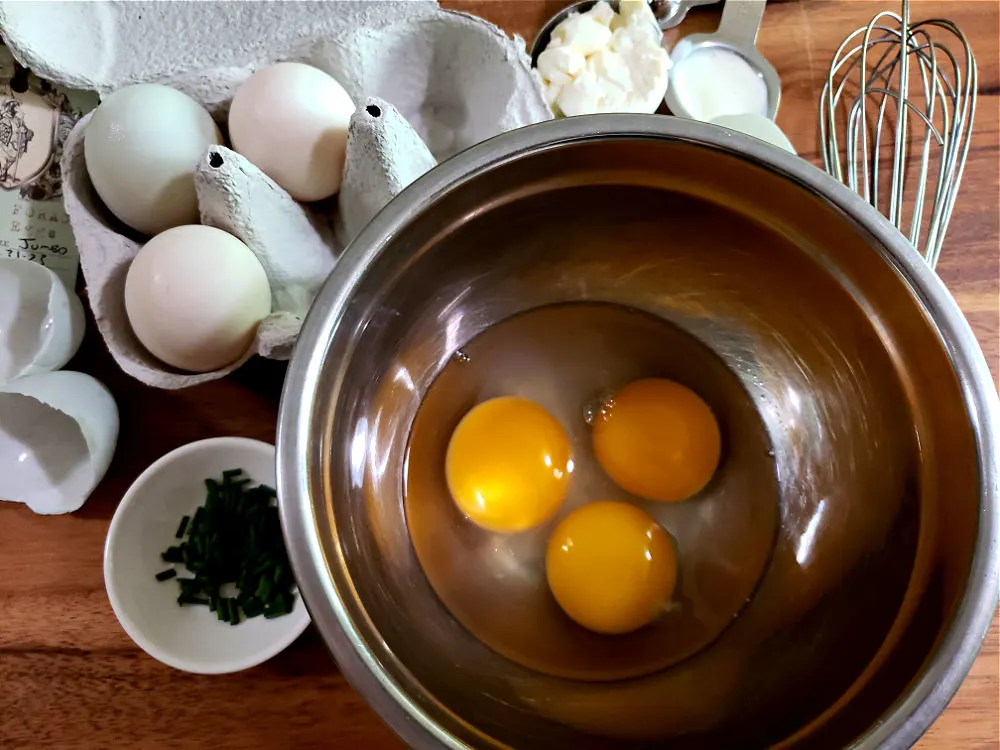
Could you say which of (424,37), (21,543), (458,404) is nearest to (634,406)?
(458,404)

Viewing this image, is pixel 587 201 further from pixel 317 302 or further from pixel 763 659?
pixel 763 659

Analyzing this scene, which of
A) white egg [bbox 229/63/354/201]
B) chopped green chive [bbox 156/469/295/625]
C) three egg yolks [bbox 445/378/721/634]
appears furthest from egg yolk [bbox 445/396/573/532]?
white egg [bbox 229/63/354/201]

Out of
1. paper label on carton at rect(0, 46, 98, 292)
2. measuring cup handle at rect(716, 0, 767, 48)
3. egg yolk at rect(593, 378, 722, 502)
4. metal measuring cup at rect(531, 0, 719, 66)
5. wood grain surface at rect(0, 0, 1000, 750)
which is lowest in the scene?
wood grain surface at rect(0, 0, 1000, 750)

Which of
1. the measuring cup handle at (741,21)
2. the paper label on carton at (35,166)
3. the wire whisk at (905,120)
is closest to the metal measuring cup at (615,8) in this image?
the measuring cup handle at (741,21)

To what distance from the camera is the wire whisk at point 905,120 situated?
2.47 ft

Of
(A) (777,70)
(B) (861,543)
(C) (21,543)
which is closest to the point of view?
(B) (861,543)

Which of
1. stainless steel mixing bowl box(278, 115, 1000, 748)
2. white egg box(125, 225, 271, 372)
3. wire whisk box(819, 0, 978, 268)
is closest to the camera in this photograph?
stainless steel mixing bowl box(278, 115, 1000, 748)

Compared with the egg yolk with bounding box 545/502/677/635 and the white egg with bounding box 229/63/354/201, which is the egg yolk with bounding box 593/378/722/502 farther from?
the white egg with bounding box 229/63/354/201

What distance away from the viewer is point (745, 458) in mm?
704

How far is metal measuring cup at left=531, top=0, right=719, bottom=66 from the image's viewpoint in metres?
0.78

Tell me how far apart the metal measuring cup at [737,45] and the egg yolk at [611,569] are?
1.61 ft

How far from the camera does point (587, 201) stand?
1.94 feet

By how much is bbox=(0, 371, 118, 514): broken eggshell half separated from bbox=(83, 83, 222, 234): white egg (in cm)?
18

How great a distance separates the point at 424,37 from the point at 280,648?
0.64 metres
